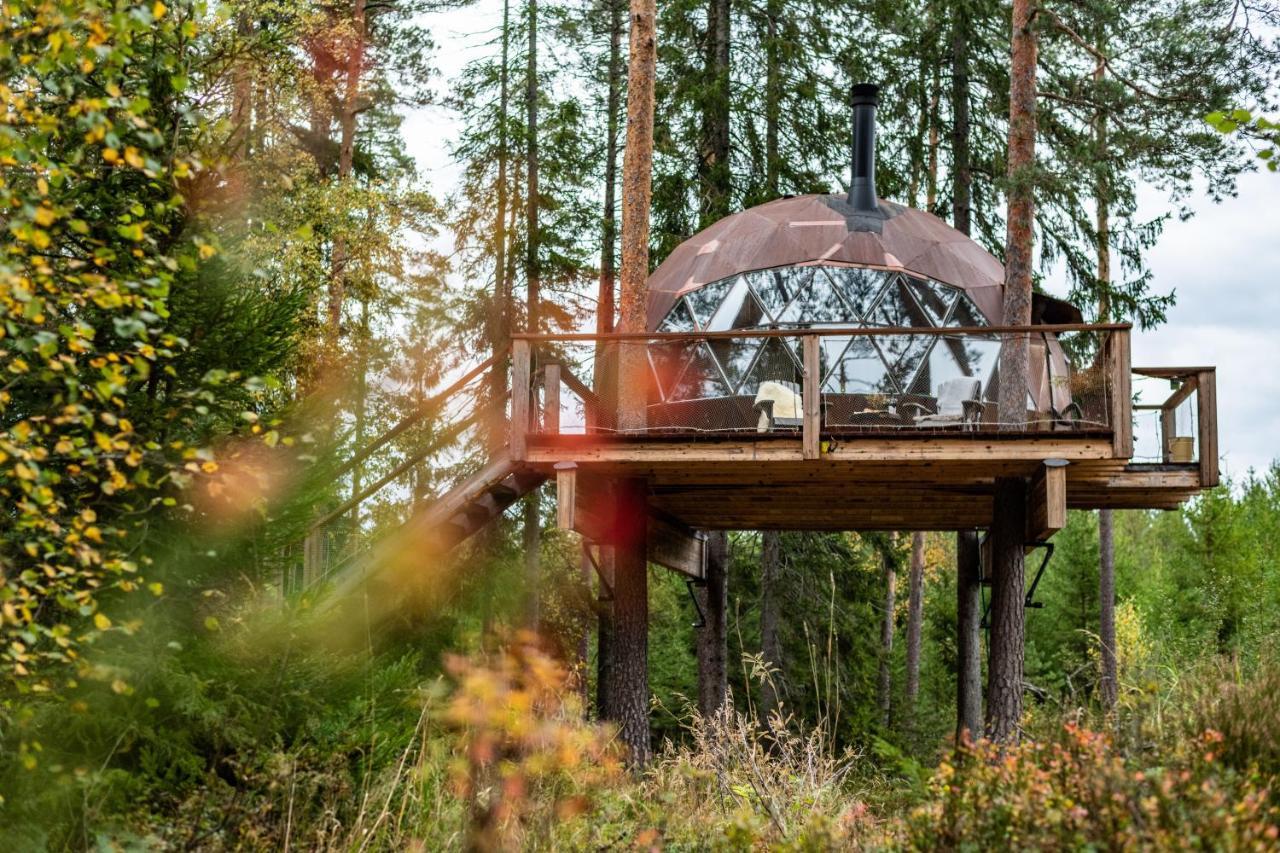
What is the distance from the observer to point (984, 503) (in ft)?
43.4

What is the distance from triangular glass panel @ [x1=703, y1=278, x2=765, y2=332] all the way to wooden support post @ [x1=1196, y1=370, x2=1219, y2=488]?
431 cm

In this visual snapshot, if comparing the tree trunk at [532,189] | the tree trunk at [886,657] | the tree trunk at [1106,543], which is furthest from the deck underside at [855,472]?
the tree trunk at [886,657]

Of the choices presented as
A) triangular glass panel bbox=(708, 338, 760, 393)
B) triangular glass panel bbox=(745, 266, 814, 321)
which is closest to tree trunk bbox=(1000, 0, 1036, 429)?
triangular glass panel bbox=(745, 266, 814, 321)

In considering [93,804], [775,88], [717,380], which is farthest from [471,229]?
Answer: [93,804]

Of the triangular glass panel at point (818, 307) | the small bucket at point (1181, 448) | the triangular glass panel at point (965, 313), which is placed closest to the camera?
the small bucket at point (1181, 448)

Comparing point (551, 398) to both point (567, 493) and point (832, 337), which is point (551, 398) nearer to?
point (567, 493)

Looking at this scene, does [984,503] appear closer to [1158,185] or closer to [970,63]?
[1158,185]

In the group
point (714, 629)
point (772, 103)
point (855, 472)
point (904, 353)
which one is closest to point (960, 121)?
point (772, 103)

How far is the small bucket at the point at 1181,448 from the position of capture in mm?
10664

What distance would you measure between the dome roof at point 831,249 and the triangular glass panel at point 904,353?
7.98 ft

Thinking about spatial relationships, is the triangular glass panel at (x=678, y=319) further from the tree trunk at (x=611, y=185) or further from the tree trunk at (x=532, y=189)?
the tree trunk at (x=532, y=189)

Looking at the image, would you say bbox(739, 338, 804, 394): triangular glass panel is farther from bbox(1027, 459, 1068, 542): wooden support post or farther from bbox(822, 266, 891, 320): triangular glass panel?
bbox(822, 266, 891, 320): triangular glass panel

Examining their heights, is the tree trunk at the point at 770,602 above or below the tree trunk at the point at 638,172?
below

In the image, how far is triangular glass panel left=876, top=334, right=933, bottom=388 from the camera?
10.7 metres
